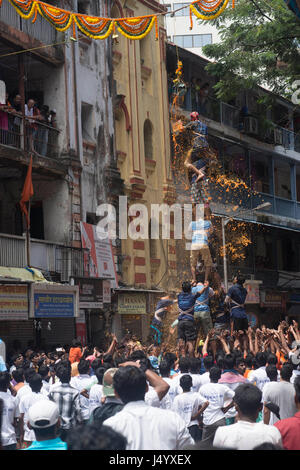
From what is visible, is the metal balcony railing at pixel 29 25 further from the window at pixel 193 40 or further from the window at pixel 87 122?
the window at pixel 193 40

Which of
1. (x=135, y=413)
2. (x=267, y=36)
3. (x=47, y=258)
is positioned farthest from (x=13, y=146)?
(x=135, y=413)

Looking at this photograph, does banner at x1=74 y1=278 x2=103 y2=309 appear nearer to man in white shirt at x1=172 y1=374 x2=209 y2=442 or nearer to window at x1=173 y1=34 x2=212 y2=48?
man in white shirt at x1=172 y1=374 x2=209 y2=442

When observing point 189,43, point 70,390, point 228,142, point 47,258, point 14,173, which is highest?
point 189,43

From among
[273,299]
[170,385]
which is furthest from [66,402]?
[273,299]

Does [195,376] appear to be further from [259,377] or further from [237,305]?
[237,305]

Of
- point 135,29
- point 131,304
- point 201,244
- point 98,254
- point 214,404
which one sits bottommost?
point 214,404

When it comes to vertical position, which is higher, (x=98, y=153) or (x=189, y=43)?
(x=189, y=43)

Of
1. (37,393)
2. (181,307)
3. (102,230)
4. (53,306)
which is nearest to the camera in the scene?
(37,393)

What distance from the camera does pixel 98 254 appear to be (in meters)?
25.4

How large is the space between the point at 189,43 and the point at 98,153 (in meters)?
25.7

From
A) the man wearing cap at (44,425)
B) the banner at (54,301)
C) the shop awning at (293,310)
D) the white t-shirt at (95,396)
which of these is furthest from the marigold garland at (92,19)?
the shop awning at (293,310)

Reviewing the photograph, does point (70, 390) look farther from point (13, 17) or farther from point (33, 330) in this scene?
point (13, 17)

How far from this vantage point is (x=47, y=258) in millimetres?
22984

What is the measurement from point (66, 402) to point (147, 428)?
440cm
